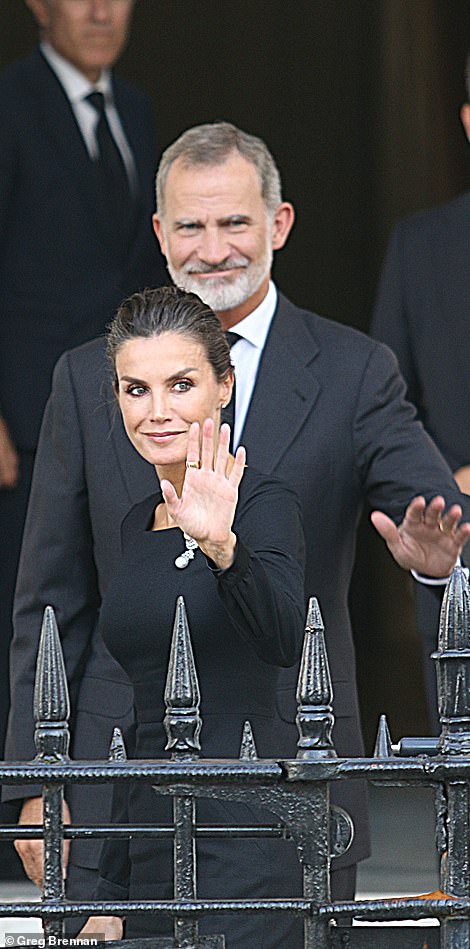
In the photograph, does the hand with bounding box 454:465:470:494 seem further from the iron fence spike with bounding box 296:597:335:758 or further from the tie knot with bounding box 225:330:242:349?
the iron fence spike with bounding box 296:597:335:758

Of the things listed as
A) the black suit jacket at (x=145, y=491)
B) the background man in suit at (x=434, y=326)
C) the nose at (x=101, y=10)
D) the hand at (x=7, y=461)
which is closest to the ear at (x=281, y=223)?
the black suit jacket at (x=145, y=491)

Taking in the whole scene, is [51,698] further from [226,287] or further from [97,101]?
[97,101]

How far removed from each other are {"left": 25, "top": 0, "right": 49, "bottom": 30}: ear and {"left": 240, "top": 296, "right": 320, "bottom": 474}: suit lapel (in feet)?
6.97

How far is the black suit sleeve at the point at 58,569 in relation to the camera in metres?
3.15

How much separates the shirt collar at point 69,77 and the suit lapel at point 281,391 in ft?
6.41

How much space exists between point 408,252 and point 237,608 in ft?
8.97

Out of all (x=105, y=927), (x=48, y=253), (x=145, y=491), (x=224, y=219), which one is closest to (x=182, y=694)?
(x=105, y=927)

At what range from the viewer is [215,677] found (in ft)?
8.30

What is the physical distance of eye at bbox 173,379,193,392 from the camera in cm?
257

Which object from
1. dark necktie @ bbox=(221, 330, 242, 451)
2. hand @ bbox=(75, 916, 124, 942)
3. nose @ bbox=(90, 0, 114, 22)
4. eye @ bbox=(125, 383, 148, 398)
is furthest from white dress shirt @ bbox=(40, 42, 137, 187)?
hand @ bbox=(75, 916, 124, 942)

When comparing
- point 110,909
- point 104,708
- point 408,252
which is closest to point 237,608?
point 110,909

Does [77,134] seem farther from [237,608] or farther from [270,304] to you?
[237,608]

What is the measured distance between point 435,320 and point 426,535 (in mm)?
1972

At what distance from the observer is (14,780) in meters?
2.06
